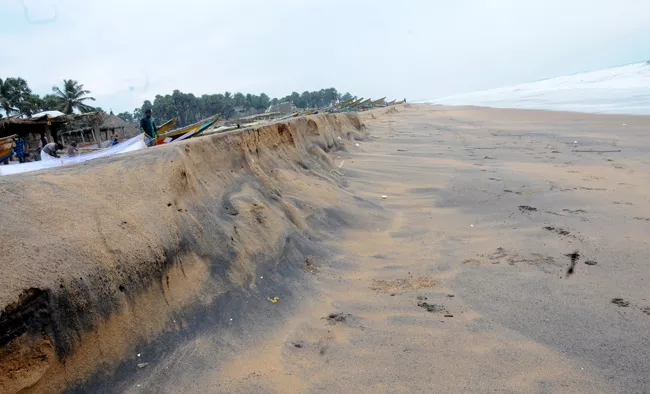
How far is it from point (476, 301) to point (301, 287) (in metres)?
1.60

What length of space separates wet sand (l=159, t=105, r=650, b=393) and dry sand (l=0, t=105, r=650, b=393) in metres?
0.02

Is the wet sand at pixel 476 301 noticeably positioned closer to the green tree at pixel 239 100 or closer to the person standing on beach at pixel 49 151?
the person standing on beach at pixel 49 151

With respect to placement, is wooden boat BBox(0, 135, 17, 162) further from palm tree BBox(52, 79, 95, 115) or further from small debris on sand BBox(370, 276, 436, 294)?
palm tree BBox(52, 79, 95, 115)

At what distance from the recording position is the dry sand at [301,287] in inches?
92.6

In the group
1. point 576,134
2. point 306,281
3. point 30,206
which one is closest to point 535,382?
point 306,281

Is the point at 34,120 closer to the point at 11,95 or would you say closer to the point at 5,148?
the point at 5,148

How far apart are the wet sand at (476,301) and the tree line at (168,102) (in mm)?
28118

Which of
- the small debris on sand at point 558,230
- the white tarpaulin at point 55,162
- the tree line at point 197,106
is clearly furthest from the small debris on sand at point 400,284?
the tree line at point 197,106

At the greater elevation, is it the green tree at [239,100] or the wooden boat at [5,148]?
the green tree at [239,100]

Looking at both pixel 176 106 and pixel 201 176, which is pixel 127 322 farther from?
pixel 176 106

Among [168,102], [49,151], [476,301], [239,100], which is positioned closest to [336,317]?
[476,301]

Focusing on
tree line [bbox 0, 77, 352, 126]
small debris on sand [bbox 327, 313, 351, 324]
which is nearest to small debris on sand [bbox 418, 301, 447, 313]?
small debris on sand [bbox 327, 313, 351, 324]

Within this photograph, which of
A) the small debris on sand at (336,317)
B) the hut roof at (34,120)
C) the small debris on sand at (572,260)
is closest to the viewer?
the small debris on sand at (336,317)

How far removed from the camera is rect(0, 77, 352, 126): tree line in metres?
28.3
